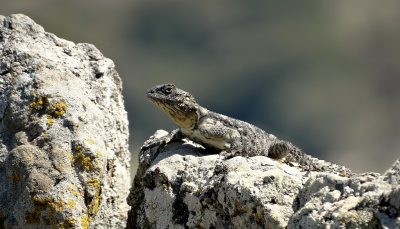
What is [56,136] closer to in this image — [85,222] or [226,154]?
[85,222]

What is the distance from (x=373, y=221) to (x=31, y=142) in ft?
13.8

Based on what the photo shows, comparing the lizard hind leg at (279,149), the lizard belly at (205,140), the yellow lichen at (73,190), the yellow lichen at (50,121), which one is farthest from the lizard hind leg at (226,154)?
the yellow lichen at (50,121)

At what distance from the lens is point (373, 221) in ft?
11.5

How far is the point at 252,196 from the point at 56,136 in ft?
8.84

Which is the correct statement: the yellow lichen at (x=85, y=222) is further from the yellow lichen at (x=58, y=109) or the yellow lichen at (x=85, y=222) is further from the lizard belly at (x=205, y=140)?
the lizard belly at (x=205, y=140)

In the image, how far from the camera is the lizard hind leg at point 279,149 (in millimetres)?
7410

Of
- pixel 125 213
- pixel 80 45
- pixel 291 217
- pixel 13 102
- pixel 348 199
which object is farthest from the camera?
pixel 80 45

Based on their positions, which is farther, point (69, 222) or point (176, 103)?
point (176, 103)

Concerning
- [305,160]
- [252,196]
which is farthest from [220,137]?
[252,196]

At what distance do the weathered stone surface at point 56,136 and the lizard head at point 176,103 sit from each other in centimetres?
79

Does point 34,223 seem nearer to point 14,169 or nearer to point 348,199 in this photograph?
point 14,169

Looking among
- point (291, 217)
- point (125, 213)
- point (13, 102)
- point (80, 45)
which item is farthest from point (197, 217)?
point (80, 45)

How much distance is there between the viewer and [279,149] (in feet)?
24.4

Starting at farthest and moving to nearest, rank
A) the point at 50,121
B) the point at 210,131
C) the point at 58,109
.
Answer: the point at 210,131
the point at 58,109
the point at 50,121
